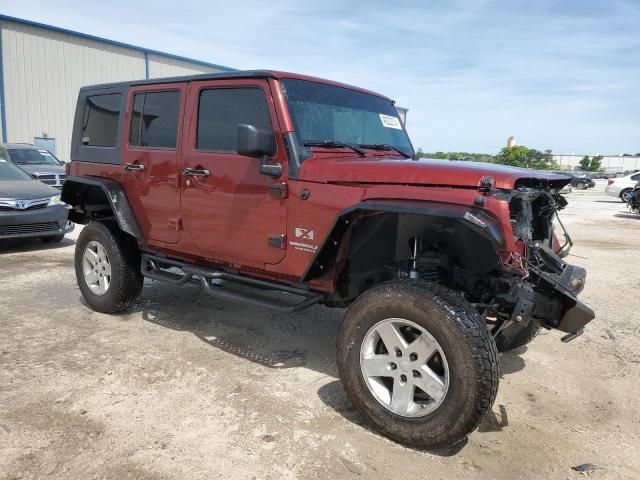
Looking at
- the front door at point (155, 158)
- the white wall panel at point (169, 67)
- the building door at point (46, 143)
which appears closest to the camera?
the front door at point (155, 158)

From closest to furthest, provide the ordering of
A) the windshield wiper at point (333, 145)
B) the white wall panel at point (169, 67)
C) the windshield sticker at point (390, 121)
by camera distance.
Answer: the windshield wiper at point (333, 145)
the windshield sticker at point (390, 121)
the white wall panel at point (169, 67)

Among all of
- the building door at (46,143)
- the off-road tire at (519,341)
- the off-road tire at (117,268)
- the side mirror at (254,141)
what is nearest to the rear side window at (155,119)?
the off-road tire at (117,268)

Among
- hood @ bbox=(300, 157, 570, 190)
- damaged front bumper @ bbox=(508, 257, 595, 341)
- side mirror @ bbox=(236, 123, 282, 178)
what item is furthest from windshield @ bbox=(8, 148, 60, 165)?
damaged front bumper @ bbox=(508, 257, 595, 341)

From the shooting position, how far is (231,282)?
3994mm

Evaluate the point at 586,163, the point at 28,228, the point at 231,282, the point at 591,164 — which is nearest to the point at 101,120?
the point at 231,282

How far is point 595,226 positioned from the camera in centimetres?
1279

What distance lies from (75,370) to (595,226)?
12.9 meters

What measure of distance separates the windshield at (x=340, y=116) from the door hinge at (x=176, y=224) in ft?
4.48

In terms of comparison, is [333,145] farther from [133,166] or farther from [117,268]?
[117,268]

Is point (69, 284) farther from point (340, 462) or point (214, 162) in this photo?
point (340, 462)

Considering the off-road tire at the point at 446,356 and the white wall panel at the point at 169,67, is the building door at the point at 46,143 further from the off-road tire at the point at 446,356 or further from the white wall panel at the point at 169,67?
the off-road tire at the point at 446,356

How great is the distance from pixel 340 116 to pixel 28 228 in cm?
632

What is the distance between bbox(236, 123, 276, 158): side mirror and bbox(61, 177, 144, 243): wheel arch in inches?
69.7

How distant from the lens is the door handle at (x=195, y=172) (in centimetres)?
377
